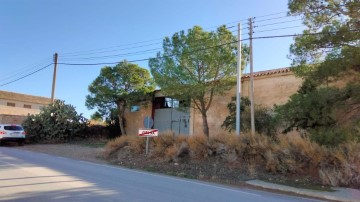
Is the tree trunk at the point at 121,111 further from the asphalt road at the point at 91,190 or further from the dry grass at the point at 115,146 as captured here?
the asphalt road at the point at 91,190

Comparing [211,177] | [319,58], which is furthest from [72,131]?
[319,58]

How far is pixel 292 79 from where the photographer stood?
25422 millimetres

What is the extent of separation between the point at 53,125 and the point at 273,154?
23.1 meters

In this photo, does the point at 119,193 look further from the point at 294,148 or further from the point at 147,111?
the point at 147,111

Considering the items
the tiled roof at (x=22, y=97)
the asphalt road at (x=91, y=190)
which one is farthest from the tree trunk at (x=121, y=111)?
the tiled roof at (x=22, y=97)

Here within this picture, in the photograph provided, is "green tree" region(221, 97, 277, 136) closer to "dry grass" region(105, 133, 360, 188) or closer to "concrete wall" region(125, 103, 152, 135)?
"dry grass" region(105, 133, 360, 188)

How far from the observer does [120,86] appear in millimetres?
35406

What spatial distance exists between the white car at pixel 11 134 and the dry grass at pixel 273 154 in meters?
13.3

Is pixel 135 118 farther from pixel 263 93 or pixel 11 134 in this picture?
pixel 263 93

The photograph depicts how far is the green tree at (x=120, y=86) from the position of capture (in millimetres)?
34969

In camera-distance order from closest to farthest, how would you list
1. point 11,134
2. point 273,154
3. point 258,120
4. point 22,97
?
point 273,154 < point 258,120 < point 11,134 < point 22,97

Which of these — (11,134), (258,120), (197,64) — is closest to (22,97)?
(11,134)

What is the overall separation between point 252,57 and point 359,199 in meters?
14.0

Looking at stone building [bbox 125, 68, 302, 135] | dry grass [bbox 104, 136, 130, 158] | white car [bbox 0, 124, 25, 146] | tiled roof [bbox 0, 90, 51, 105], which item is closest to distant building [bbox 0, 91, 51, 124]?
tiled roof [bbox 0, 90, 51, 105]
